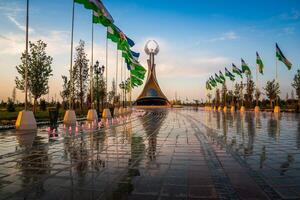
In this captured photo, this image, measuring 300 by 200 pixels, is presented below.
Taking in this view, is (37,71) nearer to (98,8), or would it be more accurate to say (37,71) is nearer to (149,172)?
(98,8)

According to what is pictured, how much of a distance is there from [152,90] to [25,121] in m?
125

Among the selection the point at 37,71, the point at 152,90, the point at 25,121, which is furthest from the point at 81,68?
the point at 152,90

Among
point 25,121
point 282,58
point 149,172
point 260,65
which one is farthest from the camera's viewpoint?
point 260,65

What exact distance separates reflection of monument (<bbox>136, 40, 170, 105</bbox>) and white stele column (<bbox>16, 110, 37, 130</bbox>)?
123 meters

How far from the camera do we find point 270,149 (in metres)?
10.4

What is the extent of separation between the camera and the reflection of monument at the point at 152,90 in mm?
140125

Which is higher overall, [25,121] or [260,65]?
[260,65]

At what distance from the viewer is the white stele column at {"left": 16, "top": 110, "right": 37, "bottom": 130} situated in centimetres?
1756

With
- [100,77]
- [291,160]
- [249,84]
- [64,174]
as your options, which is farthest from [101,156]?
[249,84]

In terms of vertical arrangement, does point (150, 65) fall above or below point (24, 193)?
above

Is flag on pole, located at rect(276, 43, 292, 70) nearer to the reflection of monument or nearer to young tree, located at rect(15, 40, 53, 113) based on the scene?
young tree, located at rect(15, 40, 53, 113)

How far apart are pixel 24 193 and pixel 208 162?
4.59 metres

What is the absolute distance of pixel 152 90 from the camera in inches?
5600

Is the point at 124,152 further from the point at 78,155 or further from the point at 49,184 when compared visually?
the point at 49,184
